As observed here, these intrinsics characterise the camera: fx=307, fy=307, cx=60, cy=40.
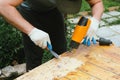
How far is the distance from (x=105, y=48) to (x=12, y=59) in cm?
190

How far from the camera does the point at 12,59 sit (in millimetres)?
4699

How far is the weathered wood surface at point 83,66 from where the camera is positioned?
2717 millimetres

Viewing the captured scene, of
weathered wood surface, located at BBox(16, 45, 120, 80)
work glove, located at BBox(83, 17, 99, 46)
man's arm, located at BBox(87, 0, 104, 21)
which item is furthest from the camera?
man's arm, located at BBox(87, 0, 104, 21)

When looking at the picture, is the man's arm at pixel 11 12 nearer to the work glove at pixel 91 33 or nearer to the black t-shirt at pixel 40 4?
the black t-shirt at pixel 40 4

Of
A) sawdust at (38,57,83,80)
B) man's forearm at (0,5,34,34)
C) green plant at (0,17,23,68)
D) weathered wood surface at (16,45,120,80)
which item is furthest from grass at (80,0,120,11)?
man's forearm at (0,5,34,34)

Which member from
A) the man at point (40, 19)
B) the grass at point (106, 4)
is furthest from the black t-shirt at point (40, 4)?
the grass at point (106, 4)

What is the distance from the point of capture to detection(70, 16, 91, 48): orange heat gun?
9.96ft

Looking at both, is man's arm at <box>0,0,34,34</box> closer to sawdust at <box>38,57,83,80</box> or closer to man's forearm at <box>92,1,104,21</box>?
sawdust at <box>38,57,83,80</box>

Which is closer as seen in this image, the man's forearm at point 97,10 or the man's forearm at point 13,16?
the man's forearm at point 13,16

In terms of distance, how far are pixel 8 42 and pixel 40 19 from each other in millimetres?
1176

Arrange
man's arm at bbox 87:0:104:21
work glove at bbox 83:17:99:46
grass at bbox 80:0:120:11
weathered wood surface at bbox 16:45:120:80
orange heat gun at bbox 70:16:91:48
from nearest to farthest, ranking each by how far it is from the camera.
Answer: weathered wood surface at bbox 16:45:120:80 < orange heat gun at bbox 70:16:91:48 < work glove at bbox 83:17:99:46 < man's arm at bbox 87:0:104:21 < grass at bbox 80:0:120:11

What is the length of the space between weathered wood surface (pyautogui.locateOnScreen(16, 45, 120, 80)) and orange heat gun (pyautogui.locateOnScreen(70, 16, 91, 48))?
0.12m

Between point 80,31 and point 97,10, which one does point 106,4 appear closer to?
point 97,10

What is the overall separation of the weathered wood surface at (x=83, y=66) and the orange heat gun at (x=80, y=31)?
4.9 inches
